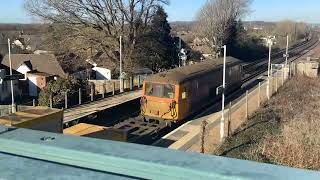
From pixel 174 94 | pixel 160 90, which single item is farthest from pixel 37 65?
pixel 174 94

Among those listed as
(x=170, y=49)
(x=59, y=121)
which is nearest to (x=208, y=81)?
(x=59, y=121)

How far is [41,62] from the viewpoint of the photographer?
4656cm

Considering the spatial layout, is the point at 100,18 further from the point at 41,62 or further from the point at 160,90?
the point at 160,90

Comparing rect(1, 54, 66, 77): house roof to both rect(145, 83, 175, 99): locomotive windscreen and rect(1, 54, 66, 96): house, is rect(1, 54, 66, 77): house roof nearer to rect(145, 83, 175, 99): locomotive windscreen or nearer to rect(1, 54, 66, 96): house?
rect(1, 54, 66, 96): house

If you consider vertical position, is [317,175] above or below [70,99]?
above

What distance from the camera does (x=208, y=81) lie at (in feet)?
88.0

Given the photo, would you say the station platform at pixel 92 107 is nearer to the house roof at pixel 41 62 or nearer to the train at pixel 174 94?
the train at pixel 174 94

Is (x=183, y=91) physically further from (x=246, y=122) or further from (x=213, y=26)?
(x=213, y=26)

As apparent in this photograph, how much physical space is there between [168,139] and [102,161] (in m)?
17.2

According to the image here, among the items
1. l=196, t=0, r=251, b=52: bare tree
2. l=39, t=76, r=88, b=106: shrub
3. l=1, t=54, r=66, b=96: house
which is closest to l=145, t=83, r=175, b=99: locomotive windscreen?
l=39, t=76, r=88, b=106: shrub

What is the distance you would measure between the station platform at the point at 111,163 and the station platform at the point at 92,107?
66.3ft

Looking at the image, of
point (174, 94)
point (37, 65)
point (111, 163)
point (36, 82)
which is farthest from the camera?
point (37, 65)

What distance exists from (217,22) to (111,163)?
214 ft

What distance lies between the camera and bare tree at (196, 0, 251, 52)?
65.2 m
